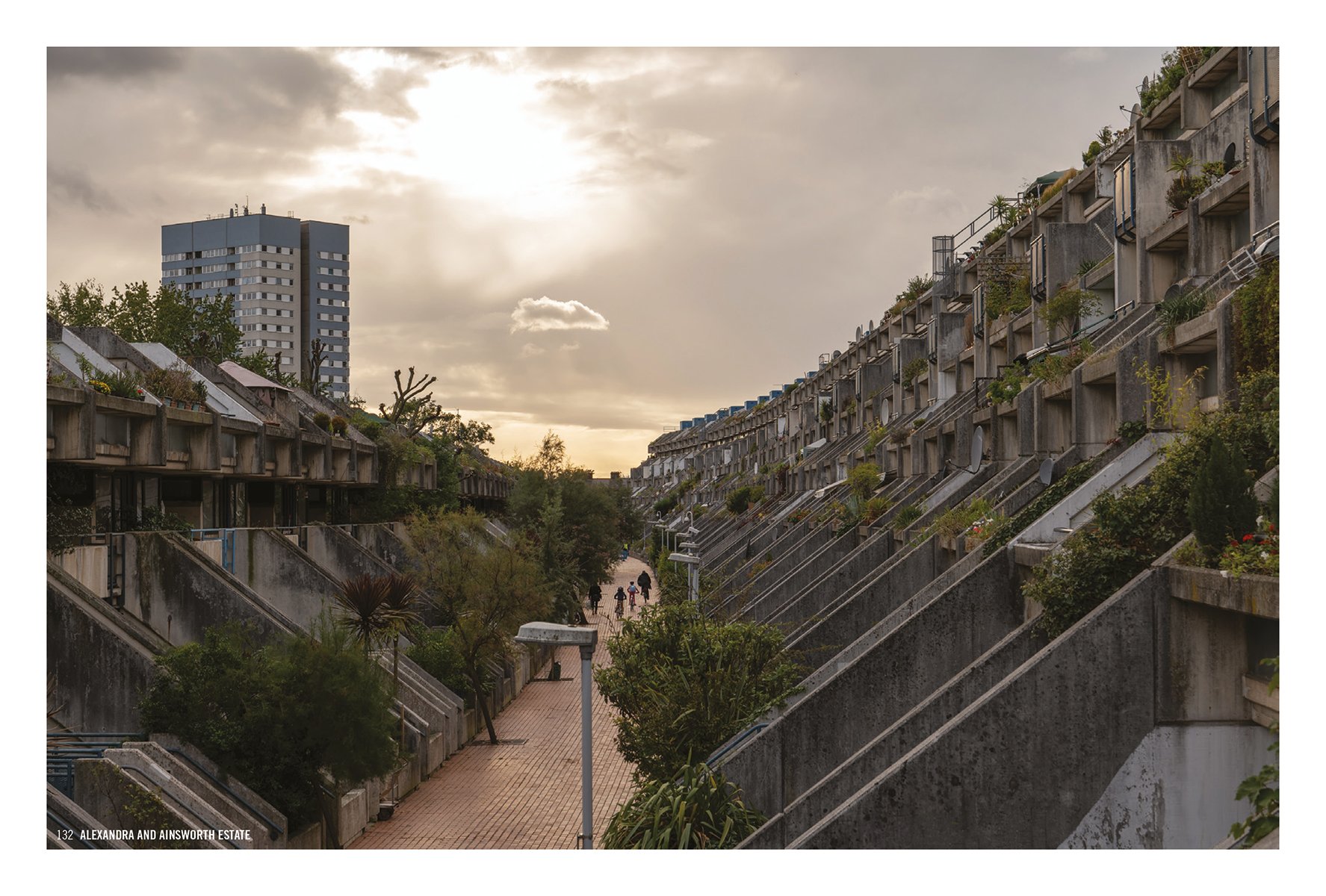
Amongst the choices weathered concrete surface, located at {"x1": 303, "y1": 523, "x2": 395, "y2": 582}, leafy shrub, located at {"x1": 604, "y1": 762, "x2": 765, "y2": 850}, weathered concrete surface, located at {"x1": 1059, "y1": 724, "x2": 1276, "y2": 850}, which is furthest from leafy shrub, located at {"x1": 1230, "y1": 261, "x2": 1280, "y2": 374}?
weathered concrete surface, located at {"x1": 303, "y1": 523, "x2": 395, "y2": 582}

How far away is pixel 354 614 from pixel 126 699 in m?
8.41

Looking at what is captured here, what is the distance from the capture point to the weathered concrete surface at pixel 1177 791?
31.2 ft

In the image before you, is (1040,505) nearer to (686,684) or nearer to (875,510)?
(686,684)

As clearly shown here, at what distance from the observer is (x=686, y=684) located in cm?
1630

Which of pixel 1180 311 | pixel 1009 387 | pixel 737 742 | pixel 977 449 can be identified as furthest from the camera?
pixel 1009 387

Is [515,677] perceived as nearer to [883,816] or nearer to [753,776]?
[753,776]

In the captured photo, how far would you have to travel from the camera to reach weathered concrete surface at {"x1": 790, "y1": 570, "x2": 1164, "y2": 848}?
9.73 meters

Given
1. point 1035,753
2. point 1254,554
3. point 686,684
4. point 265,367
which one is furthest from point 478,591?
point 265,367

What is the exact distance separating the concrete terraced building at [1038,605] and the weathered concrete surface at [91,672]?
8.86 meters

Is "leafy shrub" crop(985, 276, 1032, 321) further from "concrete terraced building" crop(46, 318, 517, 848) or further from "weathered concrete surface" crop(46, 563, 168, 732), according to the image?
"weathered concrete surface" crop(46, 563, 168, 732)

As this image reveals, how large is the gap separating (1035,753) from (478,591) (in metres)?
20.3

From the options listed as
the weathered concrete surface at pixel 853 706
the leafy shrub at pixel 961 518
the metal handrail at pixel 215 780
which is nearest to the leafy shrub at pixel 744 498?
the leafy shrub at pixel 961 518

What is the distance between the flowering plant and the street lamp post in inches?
234

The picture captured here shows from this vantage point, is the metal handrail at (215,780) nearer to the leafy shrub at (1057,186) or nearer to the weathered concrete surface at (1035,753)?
the weathered concrete surface at (1035,753)
